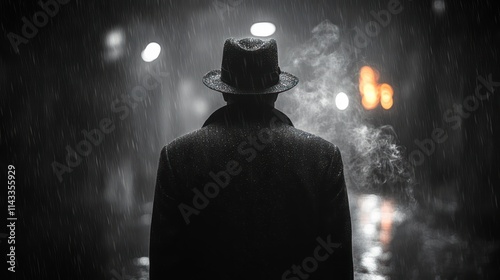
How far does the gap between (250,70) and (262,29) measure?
1082 cm

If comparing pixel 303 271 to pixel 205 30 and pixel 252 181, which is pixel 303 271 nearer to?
pixel 252 181

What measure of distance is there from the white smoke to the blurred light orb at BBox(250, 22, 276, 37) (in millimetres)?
1456

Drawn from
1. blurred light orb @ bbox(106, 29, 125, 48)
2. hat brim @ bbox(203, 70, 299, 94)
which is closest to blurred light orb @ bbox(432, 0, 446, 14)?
blurred light orb @ bbox(106, 29, 125, 48)

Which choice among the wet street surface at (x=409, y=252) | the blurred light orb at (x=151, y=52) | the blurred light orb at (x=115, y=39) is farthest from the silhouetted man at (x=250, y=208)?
the blurred light orb at (x=151, y=52)

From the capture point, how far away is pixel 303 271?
2.16 meters

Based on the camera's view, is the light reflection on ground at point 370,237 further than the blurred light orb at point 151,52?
No

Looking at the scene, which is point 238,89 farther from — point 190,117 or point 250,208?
point 190,117

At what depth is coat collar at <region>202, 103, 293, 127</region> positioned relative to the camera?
2246 mm

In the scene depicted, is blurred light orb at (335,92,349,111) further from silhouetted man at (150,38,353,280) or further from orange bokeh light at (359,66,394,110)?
silhouetted man at (150,38,353,280)

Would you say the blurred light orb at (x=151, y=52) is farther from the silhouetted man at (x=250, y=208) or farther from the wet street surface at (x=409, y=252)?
the silhouetted man at (x=250, y=208)

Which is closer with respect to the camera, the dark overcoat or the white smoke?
the dark overcoat

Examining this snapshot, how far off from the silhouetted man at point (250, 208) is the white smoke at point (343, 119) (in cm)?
→ 1199

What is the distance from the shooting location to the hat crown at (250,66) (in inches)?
89.3

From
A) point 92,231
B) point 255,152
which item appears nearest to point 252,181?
point 255,152
